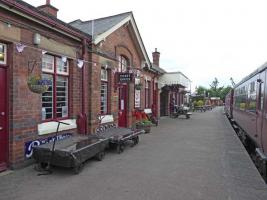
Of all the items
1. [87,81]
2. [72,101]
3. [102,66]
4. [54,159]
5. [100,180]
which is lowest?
[100,180]

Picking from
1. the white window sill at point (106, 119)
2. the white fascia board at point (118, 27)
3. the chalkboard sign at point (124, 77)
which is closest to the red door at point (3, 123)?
the white fascia board at point (118, 27)

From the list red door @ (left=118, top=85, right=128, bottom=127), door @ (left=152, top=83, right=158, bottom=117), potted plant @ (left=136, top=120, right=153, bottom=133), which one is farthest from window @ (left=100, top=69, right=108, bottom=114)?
A: door @ (left=152, top=83, right=158, bottom=117)

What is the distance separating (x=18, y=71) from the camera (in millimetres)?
5977

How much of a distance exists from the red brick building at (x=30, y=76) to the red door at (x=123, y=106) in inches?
171

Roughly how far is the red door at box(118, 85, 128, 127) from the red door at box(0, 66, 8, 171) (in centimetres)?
669

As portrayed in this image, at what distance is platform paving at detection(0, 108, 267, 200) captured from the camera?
458 centimetres

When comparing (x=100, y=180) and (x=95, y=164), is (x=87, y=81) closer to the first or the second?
(x=95, y=164)

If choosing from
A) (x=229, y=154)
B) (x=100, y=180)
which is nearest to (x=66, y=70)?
(x=100, y=180)

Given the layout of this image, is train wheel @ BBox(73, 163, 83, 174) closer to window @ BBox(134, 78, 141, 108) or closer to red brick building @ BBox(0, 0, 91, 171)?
red brick building @ BBox(0, 0, 91, 171)

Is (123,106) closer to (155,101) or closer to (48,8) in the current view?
(48,8)

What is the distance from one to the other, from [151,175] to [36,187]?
2425 mm

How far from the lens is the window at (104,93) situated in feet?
33.6

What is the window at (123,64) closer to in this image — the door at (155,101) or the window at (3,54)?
the window at (3,54)

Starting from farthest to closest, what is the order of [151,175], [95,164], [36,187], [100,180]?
[95,164], [151,175], [100,180], [36,187]
